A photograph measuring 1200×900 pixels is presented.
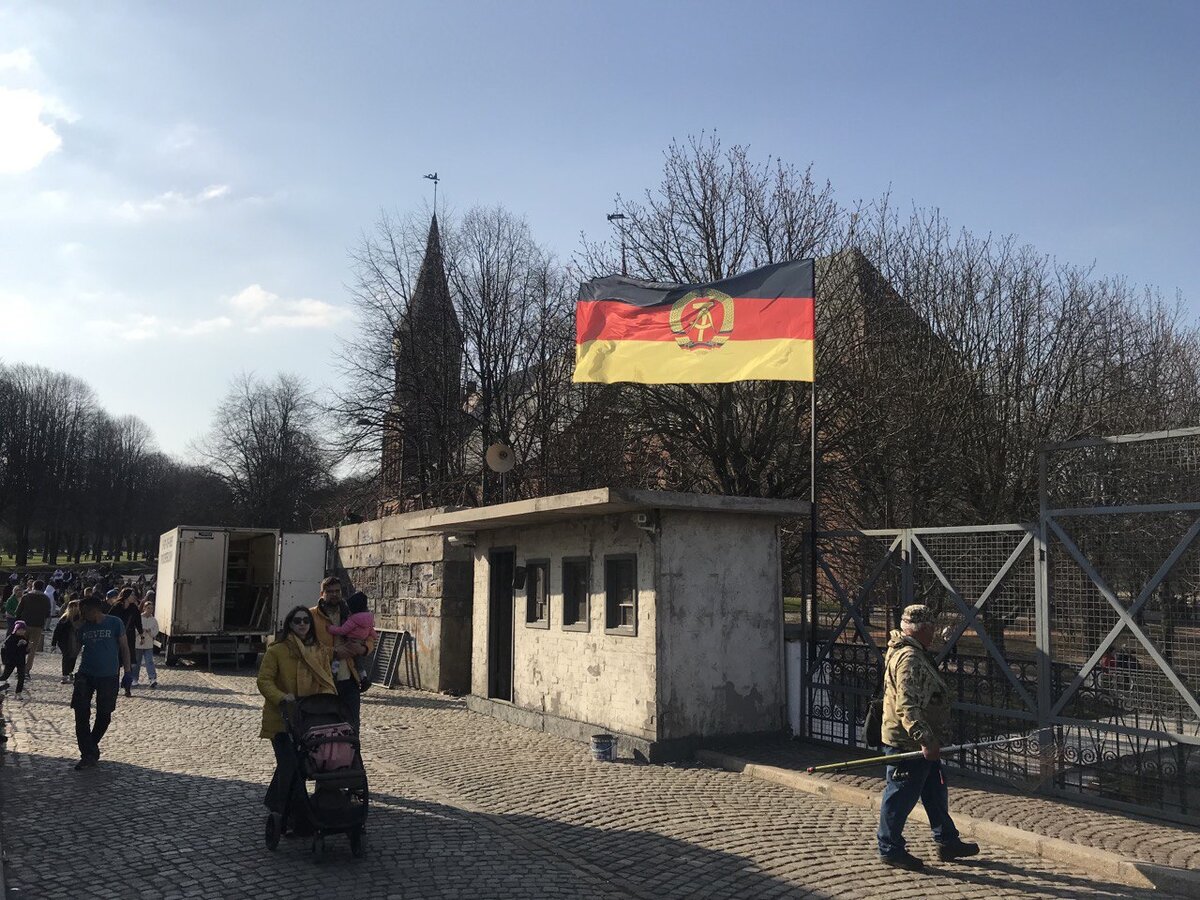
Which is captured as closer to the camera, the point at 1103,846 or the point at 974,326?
the point at 1103,846

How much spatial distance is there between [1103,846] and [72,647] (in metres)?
15.9

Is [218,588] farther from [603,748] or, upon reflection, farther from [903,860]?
[903,860]

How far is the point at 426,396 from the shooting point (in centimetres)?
2878

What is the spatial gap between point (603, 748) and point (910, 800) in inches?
177

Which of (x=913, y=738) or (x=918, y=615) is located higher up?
(x=918, y=615)

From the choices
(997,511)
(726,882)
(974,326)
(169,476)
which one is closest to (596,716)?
(726,882)

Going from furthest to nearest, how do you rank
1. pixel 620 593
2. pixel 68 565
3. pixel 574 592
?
pixel 68 565 < pixel 574 592 < pixel 620 593

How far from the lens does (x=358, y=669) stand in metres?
8.76

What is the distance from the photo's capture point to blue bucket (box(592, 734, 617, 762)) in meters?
10.5

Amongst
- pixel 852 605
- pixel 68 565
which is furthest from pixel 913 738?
pixel 68 565

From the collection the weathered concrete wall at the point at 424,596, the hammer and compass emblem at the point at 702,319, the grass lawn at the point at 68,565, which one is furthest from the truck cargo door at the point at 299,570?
the grass lawn at the point at 68,565

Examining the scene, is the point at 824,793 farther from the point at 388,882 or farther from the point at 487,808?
the point at 388,882

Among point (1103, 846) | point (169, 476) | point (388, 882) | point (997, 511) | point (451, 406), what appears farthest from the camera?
point (169, 476)

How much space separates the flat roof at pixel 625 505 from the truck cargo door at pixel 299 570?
10.1 metres
